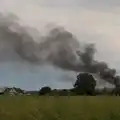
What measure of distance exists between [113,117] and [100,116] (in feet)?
1.80

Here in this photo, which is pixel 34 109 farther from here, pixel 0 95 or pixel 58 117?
pixel 0 95

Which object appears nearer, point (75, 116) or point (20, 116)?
point (20, 116)

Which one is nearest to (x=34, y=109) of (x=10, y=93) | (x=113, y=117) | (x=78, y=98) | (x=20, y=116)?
(x=20, y=116)

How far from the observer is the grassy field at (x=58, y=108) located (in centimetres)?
1191

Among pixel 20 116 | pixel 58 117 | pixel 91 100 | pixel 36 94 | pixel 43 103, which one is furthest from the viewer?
pixel 91 100

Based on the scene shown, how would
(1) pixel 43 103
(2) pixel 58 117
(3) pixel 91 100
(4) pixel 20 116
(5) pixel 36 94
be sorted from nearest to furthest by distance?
(4) pixel 20 116 → (2) pixel 58 117 → (1) pixel 43 103 → (5) pixel 36 94 → (3) pixel 91 100

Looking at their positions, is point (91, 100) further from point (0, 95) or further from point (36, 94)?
Result: point (0, 95)

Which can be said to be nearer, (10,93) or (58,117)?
(58,117)

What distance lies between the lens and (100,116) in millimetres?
14164

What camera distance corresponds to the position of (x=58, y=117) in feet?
41.4

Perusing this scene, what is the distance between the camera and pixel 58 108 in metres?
13.5

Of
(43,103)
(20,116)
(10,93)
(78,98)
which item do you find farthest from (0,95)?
(78,98)

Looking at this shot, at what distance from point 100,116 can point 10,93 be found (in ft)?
9.06

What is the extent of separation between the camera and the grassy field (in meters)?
11.9
